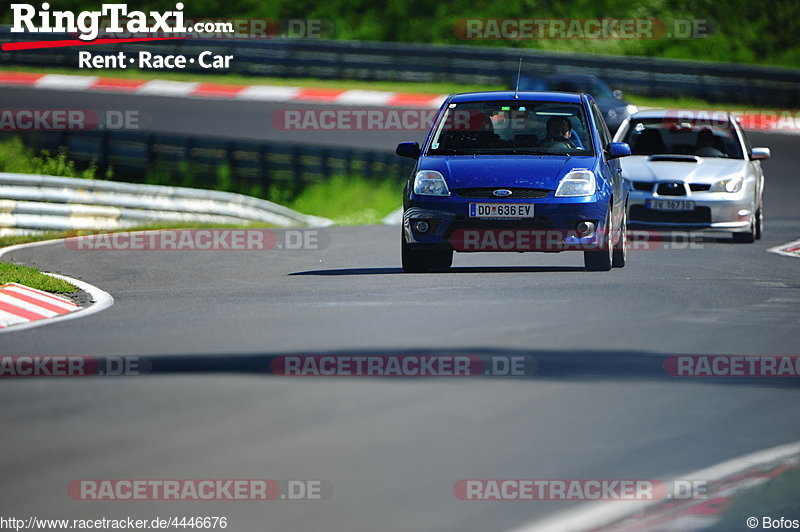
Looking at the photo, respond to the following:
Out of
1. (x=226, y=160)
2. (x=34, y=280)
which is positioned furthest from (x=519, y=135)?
(x=226, y=160)

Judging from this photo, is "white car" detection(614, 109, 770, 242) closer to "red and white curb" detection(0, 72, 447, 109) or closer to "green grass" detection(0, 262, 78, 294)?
"green grass" detection(0, 262, 78, 294)

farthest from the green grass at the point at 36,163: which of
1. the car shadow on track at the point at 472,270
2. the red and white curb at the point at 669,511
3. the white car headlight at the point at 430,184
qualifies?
the red and white curb at the point at 669,511

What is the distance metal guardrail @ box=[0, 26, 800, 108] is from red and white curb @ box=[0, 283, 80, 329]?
21.4 metres

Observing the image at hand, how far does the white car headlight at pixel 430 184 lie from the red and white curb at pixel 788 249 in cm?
506

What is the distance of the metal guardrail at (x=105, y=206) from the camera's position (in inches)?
753

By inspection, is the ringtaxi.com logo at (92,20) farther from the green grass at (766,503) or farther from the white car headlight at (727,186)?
the green grass at (766,503)

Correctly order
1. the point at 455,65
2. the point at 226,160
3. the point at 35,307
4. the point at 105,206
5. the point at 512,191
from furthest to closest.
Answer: the point at 455,65
the point at 226,160
the point at 105,206
the point at 512,191
the point at 35,307

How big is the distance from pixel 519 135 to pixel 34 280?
4.51 m

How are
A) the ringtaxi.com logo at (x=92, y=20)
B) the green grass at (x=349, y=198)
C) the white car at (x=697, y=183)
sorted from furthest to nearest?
the ringtaxi.com logo at (x=92, y=20)
the green grass at (x=349, y=198)
the white car at (x=697, y=183)

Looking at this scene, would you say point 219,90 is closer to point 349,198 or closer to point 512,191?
point 349,198

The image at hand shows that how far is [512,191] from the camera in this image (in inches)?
510

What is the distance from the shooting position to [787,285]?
13414mm

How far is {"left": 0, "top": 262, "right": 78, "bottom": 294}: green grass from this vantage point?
1279 centimetres

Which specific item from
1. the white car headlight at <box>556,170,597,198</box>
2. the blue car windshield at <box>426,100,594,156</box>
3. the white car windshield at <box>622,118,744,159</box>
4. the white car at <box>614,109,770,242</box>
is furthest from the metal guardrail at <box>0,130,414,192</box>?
the white car headlight at <box>556,170,597,198</box>
